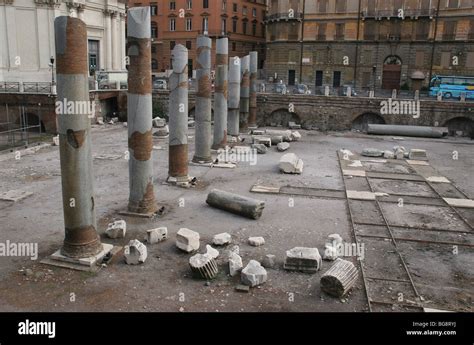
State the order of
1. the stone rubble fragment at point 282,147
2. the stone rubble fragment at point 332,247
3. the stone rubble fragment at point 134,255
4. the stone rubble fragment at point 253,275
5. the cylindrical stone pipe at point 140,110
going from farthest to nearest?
the stone rubble fragment at point 282,147
the cylindrical stone pipe at point 140,110
the stone rubble fragment at point 332,247
the stone rubble fragment at point 134,255
the stone rubble fragment at point 253,275

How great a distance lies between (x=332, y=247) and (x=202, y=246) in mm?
3122

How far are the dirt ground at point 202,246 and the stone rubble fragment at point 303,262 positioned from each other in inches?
5.8

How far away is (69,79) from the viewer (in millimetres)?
9367

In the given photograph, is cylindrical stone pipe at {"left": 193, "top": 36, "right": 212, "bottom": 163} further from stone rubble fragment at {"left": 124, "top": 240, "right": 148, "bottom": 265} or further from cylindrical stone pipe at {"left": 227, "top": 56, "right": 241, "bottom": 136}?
stone rubble fragment at {"left": 124, "top": 240, "right": 148, "bottom": 265}

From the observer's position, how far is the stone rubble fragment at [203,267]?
973 cm

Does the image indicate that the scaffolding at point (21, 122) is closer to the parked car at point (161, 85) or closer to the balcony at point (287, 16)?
the parked car at point (161, 85)

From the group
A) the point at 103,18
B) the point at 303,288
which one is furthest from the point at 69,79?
the point at 103,18

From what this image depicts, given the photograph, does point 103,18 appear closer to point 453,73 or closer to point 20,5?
point 20,5

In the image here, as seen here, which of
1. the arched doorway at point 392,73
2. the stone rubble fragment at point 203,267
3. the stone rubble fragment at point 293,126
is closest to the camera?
the stone rubble fragment at point 203,267

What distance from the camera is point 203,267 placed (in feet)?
31.9

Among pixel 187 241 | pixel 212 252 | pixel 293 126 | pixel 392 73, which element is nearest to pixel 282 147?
pixel 293 126

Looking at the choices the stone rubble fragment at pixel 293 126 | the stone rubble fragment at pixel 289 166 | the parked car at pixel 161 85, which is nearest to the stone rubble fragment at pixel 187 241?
the stone rubble fragment at pixel 289 166

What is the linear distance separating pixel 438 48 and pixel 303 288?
40404 millimetres

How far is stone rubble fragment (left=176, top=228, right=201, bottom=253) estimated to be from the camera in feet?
36.3
